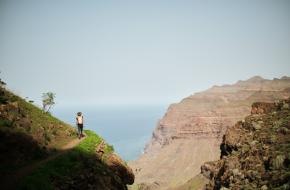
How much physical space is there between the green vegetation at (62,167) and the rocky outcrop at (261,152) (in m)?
10.6

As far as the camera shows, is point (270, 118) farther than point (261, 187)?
Yes

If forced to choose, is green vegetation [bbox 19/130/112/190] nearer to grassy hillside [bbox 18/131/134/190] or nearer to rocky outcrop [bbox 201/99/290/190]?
grassy hillside [bbox 18/131/134/190]

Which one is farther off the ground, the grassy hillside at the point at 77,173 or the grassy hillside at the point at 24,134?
the grassy hillside at the point at 24,134

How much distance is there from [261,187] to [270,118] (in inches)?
460

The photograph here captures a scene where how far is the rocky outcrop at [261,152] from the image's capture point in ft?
70.9

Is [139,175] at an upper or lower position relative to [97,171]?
lower

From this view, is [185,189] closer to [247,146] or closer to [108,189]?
[247,146]

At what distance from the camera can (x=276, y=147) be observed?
24.5 metres

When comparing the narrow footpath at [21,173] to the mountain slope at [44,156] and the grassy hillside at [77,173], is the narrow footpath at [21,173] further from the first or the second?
the grassy hillside at [77,173]

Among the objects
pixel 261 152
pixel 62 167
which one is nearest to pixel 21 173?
pixel 62 167

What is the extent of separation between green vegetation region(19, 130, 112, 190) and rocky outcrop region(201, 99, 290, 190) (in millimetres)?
10635

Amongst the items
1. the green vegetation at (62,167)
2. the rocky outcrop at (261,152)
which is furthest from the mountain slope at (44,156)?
the rocky outcrop at (261,152)

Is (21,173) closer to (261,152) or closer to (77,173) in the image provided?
(77,173)

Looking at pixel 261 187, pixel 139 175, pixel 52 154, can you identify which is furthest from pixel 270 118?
pixel 139 175
